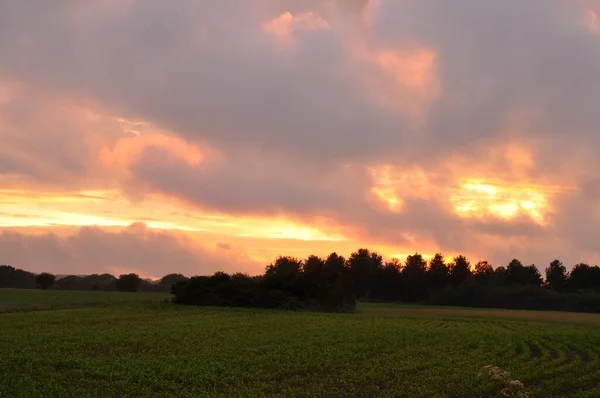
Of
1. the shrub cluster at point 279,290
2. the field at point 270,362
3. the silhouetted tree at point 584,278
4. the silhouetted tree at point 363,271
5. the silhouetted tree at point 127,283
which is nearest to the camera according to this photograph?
the field at point 270,362

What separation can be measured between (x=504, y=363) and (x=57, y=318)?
35710mm

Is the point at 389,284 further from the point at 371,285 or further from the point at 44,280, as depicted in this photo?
the point at 44,280

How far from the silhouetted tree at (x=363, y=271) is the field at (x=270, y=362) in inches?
4842

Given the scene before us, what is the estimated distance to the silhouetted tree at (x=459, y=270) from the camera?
542 ft

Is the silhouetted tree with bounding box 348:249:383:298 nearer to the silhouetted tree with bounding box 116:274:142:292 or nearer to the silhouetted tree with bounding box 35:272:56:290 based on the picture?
the silhouetted tree with bounding box 116:274:142:292

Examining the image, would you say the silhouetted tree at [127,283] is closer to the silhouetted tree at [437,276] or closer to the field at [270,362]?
the silhouetted tree at [437,276]

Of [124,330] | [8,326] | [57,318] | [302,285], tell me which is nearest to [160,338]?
[124,330]

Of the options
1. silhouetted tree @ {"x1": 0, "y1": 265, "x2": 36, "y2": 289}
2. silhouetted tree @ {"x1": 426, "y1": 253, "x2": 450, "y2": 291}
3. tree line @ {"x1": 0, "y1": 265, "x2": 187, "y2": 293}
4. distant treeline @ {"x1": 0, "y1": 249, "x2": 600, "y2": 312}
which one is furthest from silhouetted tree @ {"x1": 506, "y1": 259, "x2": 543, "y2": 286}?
silhouetted tree @ {"x1": 0, "y1": 265, "x2": 36, "y2": 289}

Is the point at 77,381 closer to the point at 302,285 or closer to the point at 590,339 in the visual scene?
the point at 590,339

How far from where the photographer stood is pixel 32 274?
18675 cm

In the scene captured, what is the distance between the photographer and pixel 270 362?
27.6 metres

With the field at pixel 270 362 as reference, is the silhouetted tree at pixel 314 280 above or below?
above

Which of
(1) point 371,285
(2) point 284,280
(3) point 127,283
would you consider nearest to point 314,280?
(2) point 284,280

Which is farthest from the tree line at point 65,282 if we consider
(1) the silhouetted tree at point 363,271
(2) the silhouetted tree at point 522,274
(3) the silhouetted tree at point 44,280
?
(2) the silhouetted tree at point 522,274
